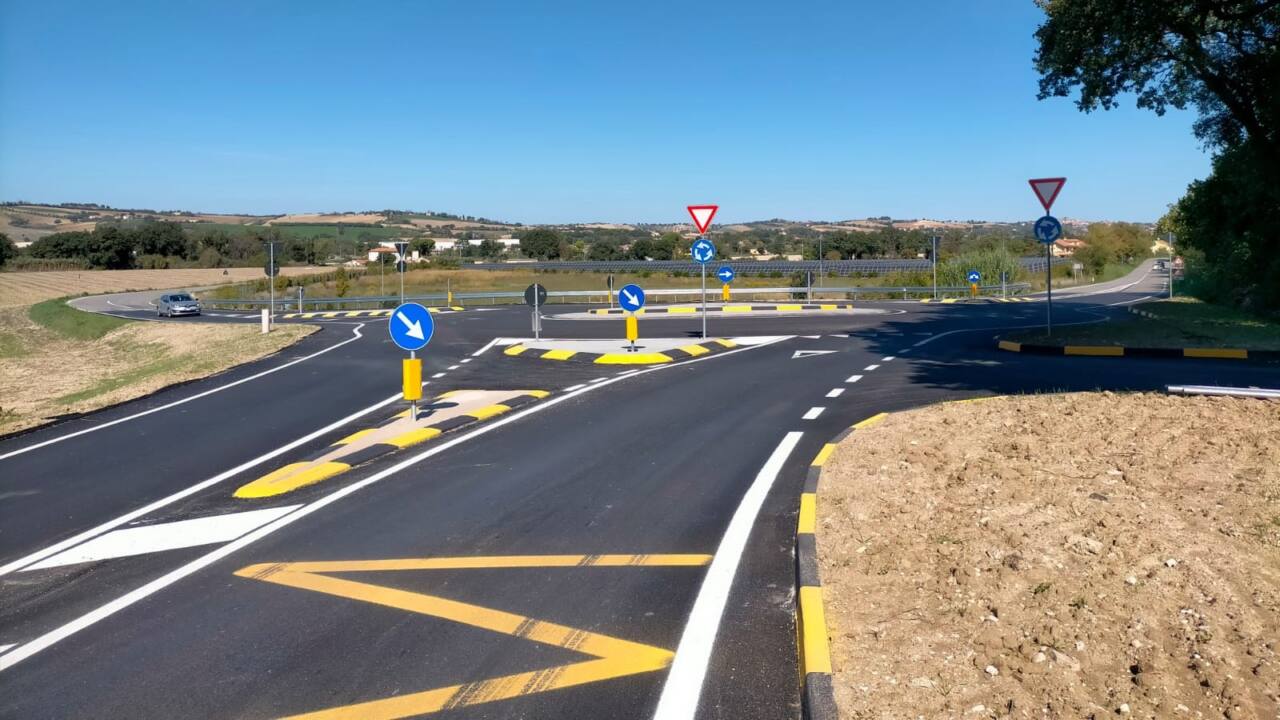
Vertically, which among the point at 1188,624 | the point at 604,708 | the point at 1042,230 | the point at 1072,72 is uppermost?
the point at 1072,72

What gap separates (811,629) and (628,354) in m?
14.6

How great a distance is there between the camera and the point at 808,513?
6.77 metres

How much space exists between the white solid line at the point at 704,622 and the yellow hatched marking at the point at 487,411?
5233mm

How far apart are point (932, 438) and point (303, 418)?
8609 mm

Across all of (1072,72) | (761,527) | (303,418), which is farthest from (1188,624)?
(1072,72)

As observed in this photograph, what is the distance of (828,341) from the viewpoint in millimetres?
21922

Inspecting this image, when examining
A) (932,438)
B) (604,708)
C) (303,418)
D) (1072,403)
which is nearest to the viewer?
(604,708)

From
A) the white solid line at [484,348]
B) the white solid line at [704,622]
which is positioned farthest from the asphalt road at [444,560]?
the white solid line at [484,348]

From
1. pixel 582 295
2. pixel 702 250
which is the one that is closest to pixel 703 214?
pixel 702 250

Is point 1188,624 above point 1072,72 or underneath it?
underneath

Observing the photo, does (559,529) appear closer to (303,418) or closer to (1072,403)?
(1072,403)

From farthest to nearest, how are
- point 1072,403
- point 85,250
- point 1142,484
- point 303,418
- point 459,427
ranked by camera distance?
point 85,250, point 303,418, point 459,427, point 1072,403, point 1142,484

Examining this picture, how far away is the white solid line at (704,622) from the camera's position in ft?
13.6

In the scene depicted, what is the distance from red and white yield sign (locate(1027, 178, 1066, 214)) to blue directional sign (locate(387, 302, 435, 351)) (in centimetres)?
1277
